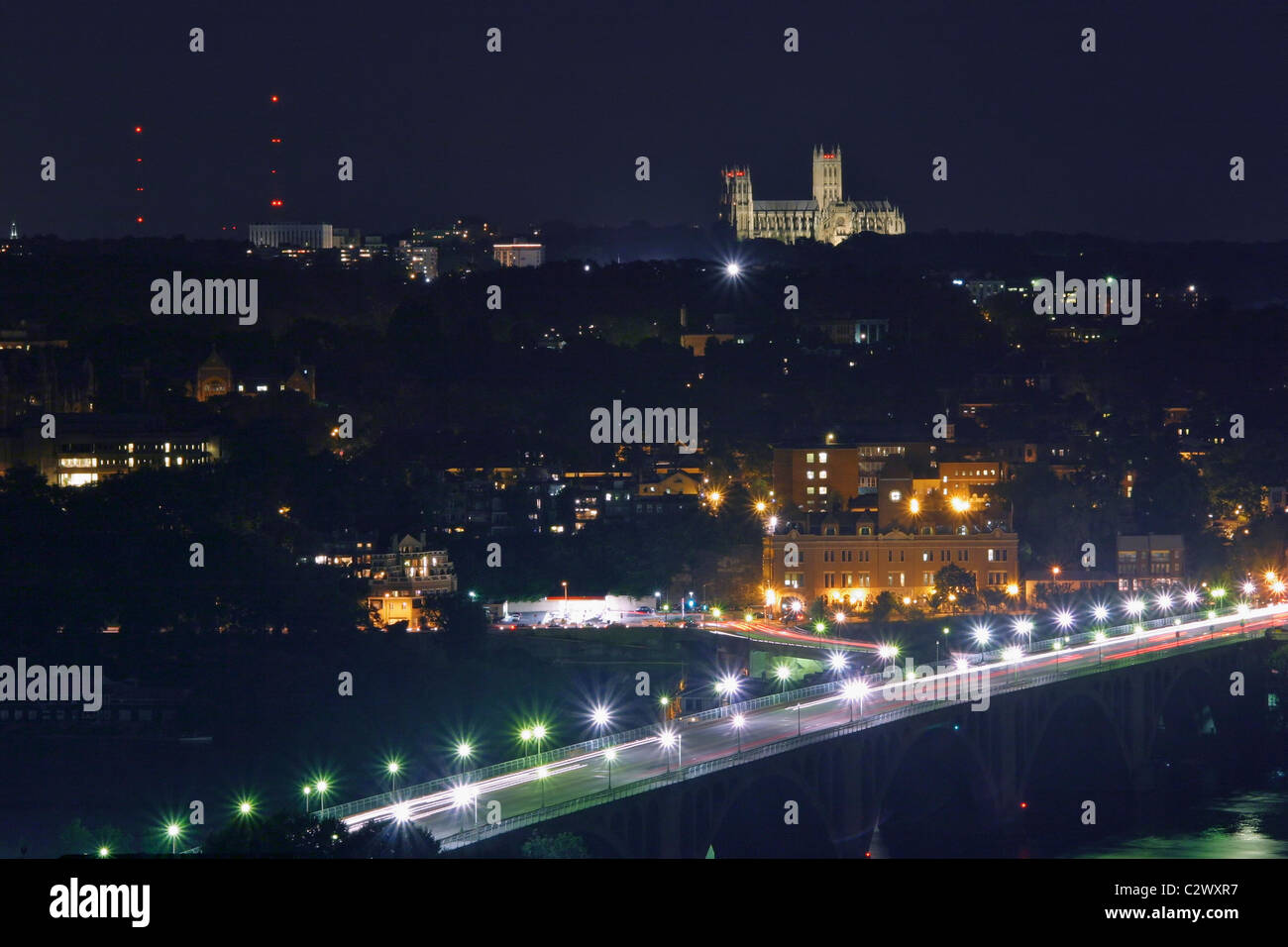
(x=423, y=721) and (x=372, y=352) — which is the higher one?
(x=372, y=352)

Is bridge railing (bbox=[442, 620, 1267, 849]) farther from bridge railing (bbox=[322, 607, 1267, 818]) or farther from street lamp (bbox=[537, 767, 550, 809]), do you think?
bridge railing (bbox=[322, 607, 1267, 818])

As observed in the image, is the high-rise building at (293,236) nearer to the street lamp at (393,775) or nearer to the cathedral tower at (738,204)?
the cathedral tower at (738,204)

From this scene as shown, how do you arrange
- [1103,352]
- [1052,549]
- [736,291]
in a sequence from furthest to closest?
[736,291], [1103,352], [1052,549]

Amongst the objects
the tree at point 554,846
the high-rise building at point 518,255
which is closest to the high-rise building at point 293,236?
the high-rise building at point 518,255

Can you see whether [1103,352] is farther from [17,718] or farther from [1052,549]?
[17,718]

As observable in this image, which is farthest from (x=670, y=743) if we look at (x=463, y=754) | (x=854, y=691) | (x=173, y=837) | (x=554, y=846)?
(x=854, y=691)

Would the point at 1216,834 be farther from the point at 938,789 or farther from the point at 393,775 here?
the point at 393,775
